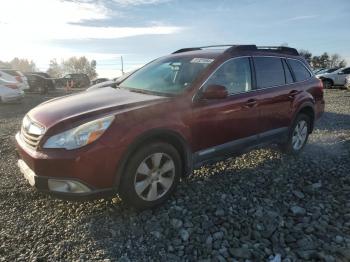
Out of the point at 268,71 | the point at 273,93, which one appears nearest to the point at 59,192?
the point at 273,93

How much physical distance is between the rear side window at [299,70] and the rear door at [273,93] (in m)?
0.20

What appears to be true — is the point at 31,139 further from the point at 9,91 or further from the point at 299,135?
the point at 9,91

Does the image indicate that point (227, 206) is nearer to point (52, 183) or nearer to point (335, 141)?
point (52, 183)

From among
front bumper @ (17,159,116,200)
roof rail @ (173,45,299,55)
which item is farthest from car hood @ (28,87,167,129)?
roof rail @ (173,45,299,55)

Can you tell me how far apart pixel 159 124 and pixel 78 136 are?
90 centimetres

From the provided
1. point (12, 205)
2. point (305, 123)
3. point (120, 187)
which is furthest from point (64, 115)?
point (305, 123)

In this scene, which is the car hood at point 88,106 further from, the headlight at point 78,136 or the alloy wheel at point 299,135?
the alloy wheel at point 299,135

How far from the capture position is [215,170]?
17.6 ft

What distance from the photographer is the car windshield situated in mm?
4477

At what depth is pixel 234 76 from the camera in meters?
4.83

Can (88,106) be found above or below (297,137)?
above

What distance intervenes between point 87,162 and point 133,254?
0.99 meters

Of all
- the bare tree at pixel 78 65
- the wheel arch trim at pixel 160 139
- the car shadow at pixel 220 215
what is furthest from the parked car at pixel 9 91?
the bare tree at pixel 78 65

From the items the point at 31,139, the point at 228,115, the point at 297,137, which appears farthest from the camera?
the point at 297,137
